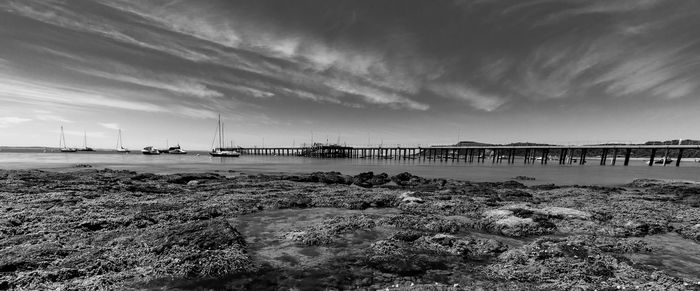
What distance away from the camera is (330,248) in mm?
10102

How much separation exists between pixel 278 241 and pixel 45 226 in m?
9.43

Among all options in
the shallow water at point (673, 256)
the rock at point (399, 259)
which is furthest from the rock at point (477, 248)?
the shallow water at point (673, 256)

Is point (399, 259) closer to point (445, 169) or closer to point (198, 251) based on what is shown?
point (198, 251)

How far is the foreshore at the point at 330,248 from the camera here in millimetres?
7164

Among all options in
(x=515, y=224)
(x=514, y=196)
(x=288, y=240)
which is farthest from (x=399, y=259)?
(x=514, y=196)

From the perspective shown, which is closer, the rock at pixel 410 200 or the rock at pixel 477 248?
the rock at pixel 477 248

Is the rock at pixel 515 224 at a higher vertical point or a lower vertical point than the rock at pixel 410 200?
higher

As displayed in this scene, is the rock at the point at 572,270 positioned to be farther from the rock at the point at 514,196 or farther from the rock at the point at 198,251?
the rock at the point at 514,196

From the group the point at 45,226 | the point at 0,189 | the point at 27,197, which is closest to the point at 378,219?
the point at 45,226

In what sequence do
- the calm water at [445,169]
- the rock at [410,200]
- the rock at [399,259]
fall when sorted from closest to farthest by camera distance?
1. the rock at [399,259]
2. the rock at [410,200]
3. the calm water at [445,169]

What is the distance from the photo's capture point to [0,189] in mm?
19391

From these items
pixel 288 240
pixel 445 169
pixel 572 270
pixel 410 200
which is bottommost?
pixel 445 169

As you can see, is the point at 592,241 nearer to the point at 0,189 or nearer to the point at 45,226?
the point at 45,226

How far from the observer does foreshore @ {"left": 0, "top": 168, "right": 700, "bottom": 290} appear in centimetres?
716
